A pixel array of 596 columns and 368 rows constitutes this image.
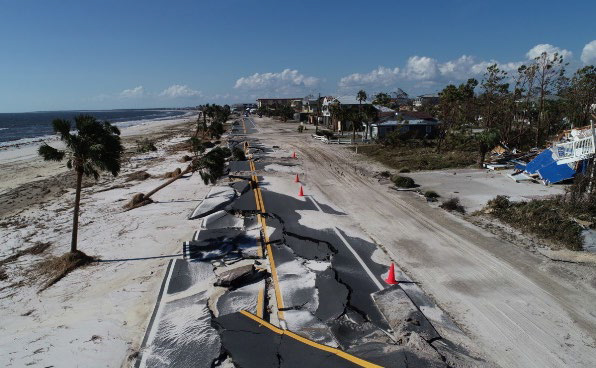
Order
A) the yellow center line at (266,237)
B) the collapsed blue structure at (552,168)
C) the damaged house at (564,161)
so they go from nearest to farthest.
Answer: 1. the yellow center line at (266,237)
2. the damaged house at (564,161)
3. the collapsed blue structure at (552,168)

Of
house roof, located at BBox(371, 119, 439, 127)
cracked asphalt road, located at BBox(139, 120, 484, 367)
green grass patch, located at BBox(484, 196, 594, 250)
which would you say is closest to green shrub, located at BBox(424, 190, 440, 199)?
green grass patch, located at BBox(484, 196, 594, 250)

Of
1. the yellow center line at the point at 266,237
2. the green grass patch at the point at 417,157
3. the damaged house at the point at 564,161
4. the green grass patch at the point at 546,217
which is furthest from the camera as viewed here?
the green grass patch at the point at 417,157

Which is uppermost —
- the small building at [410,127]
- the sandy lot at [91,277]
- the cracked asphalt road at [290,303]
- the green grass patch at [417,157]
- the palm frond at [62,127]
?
the palm frond at [62,127]

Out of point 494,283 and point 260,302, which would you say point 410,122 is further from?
point 260,302

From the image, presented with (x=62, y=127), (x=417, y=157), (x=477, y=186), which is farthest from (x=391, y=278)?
(x=417, y=157)

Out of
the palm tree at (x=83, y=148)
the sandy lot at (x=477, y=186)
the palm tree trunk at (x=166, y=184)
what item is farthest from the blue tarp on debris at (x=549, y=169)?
the palm tree at (x=83, y=148)

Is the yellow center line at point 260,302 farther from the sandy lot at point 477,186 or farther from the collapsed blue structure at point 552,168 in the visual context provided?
the collapsed blue structure at point 552,168

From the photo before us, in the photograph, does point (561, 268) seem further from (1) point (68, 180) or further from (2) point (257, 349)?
(1) point (68, 180)
